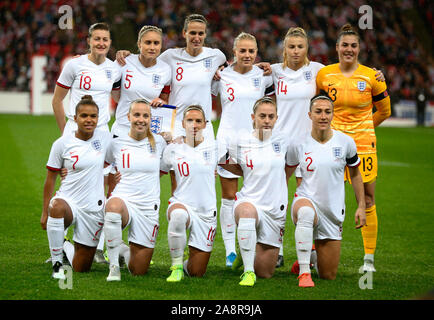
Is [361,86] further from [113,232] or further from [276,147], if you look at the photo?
[113,232]

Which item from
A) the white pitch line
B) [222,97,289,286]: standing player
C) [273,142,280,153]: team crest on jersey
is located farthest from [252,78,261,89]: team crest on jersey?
the white pitch line

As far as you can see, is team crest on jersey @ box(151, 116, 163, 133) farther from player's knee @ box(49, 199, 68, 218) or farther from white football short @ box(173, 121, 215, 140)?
player's knee @ box(49, 199, 68, 218)

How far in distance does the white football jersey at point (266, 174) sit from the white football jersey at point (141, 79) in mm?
1031

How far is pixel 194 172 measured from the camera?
5109 mm

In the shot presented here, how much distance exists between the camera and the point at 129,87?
5.73 m

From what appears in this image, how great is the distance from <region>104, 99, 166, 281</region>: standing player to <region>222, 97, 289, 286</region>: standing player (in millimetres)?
639

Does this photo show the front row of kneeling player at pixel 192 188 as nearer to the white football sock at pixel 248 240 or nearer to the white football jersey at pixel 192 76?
the white football sock at pixel 248 240

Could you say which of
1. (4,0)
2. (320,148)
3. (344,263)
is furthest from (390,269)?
(4,0)

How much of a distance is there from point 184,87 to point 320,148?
135cm

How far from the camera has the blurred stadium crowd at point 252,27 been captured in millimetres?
22266

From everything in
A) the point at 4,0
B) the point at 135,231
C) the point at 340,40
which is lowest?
the point at 135,231

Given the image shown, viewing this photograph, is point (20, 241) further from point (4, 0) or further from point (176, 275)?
point (4, 0)

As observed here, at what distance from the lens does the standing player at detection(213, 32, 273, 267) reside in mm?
5707

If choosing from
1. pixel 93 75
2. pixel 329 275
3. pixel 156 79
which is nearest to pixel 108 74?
pixel 93 75
